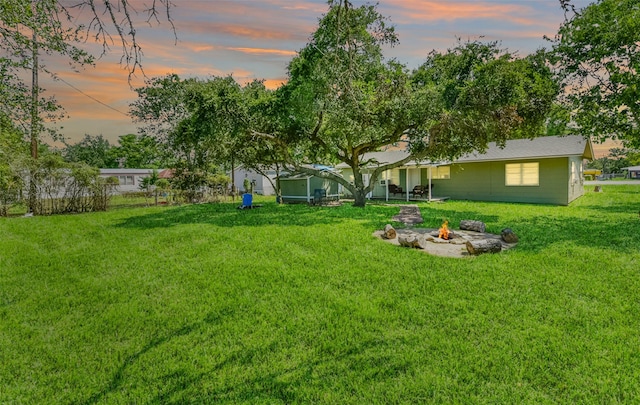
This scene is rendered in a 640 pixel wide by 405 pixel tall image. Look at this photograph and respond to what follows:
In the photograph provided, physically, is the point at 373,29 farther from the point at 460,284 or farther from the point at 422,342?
the point at 422,342

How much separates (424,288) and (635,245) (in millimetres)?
5405

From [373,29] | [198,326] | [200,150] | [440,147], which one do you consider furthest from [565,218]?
[200,150]

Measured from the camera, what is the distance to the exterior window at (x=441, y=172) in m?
19.2

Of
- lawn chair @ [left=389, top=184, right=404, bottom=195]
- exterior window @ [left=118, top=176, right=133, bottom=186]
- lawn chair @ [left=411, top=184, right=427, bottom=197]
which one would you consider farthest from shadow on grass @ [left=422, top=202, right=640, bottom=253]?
exterior window @ [left=118, top=176, right=133, bottom=186]

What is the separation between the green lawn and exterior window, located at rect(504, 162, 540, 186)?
963 cm

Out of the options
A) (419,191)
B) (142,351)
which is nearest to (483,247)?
(142,351)

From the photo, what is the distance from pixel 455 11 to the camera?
3.64m

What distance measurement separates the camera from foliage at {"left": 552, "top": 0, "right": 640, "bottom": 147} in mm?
9148

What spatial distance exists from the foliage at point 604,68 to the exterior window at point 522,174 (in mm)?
5469

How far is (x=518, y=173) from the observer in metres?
16.5

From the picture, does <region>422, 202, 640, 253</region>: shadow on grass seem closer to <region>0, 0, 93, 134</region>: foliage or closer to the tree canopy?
the tree canopy

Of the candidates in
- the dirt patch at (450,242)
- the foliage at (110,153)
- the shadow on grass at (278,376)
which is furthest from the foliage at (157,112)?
the foliage at (110,153)

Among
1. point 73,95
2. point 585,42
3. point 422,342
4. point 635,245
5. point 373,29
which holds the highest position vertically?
point 373,29

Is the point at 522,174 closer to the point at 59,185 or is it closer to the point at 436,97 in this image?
the point at 436,97
